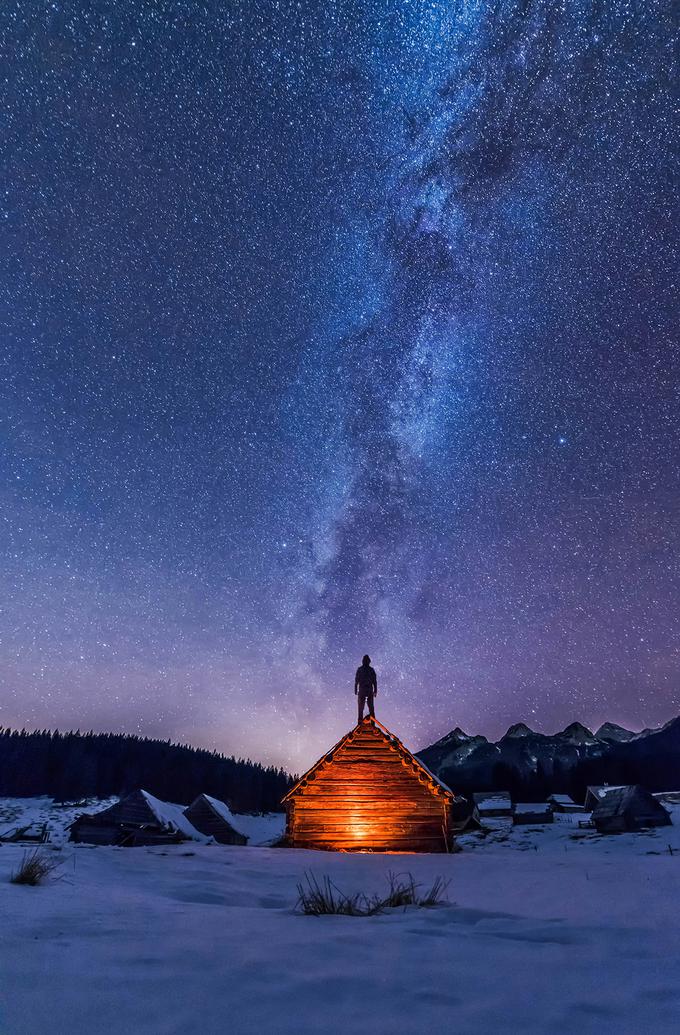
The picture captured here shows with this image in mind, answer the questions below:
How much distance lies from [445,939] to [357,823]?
18.3 metres

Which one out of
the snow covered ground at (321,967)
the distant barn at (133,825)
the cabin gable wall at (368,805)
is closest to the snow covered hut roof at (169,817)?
the distant barn at (133,825)

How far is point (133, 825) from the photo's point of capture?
90.6 ft

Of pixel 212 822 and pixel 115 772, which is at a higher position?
pixel 115 772

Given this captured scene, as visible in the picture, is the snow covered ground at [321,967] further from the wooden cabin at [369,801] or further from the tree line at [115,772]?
the tree line at [115,772]

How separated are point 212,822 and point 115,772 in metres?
74.7

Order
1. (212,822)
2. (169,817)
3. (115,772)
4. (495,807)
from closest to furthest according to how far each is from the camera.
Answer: (169,817), (212,822), (495,807), (115,772)

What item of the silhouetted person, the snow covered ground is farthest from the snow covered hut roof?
the snow covered ground

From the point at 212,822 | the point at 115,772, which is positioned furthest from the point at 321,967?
the point at 115,772

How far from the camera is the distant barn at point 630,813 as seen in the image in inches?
1388

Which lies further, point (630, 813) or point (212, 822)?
point (630, 813)

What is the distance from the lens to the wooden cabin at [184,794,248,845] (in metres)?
35.0

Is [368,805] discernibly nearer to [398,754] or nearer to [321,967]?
[398,754]

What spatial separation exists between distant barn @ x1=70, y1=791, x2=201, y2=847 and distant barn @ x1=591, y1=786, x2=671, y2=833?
81.3 ft

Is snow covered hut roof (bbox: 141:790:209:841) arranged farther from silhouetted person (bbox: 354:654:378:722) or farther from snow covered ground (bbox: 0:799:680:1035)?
snow covered ground (bbox: 0:799:680:1035)
